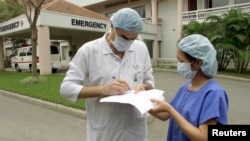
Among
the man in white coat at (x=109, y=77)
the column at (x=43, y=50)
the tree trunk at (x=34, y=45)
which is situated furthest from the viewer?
the column at (x=43, y=50)

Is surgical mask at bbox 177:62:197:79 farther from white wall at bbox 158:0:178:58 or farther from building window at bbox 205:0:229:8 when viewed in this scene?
white wall at bbox 158:0:178:58

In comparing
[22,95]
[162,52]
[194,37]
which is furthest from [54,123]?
[162,52]

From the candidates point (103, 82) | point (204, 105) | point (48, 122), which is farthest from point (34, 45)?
point (204, 105)

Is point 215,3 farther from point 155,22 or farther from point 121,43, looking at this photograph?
point 121,43

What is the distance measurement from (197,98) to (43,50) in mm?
16037

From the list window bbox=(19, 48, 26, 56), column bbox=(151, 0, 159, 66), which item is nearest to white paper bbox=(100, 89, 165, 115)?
window bbox=(19, 48, 26, 56)

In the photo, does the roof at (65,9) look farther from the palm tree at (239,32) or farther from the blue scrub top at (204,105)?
the blue scrub top at (204,105)

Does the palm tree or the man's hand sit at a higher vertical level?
the palm tree

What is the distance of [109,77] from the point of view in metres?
2.28

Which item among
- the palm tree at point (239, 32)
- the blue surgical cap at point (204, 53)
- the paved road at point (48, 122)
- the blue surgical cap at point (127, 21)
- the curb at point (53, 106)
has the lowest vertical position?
the paved road at point (48, 122)

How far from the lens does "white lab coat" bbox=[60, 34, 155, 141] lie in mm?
2254

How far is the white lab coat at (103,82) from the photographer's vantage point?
2.25 metres

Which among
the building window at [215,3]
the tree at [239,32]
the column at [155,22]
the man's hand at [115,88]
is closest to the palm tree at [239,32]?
the tree at [239,32]

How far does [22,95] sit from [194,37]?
9.01m
